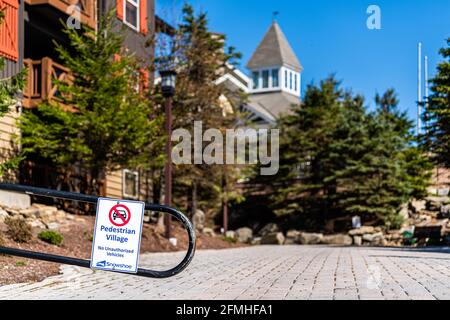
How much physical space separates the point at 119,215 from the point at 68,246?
7695 mm

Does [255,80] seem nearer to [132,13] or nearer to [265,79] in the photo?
[265,79]

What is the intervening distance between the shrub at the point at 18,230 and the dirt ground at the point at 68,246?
0.37 ft

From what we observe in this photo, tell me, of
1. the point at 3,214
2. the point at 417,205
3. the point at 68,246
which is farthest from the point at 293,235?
the point at 3,214

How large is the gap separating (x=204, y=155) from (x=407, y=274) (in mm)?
16026

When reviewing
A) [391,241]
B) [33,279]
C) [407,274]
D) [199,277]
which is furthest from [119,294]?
[391,241]

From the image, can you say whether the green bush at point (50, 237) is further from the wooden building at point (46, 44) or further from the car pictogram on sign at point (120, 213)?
the car pictogram on sign at point (120, 213)

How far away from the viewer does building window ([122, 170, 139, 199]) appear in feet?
84.4

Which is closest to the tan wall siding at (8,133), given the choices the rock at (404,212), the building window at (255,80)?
the rock at (404,212)

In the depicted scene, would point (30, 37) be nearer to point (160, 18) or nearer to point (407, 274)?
point (160, 18)

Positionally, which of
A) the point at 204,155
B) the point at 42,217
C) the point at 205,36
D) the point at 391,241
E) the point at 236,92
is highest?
Result: the point at 205,36

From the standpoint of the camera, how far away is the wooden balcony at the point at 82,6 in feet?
62.7

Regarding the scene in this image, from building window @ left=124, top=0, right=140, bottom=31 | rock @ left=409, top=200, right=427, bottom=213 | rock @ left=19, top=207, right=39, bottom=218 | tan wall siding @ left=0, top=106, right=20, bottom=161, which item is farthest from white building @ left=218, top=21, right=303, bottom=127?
rock @ left=19, top=207, right=39, bottom=218

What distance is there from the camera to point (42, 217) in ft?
54.4

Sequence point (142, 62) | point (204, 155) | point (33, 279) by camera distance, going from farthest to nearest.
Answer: point (204, 155)
point (142, 62)
point (33, 279)
